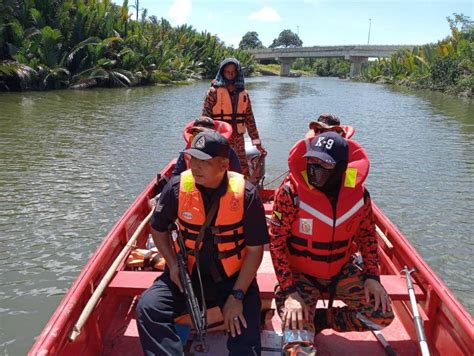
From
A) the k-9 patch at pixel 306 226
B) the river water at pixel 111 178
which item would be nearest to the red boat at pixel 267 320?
the k-9 patch at pixel 306 226

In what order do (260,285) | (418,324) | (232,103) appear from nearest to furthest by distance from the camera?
(418,324)
(260,285)
(232,103)

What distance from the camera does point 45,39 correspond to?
955 inches

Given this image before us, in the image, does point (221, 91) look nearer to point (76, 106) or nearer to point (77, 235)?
point (77, 235)

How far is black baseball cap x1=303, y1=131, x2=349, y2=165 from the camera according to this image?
8.29 feet

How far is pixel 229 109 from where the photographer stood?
5957 millimetres

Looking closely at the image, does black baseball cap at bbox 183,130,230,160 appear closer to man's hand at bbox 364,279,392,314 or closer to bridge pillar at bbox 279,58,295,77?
man's hand at bbox 364,279,392,314

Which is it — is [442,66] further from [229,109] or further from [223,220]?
[223,220]

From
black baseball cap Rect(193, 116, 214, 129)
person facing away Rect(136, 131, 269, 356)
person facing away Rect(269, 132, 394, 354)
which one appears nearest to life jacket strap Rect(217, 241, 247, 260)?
person facing away Rect(136, 131, 269, 356)

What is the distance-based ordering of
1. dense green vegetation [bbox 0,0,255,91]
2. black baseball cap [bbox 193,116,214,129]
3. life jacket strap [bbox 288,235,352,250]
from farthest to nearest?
dense green vegetation [bbox 0,0,255,91] < black baseball cap [bbox 193,116,214,129] < life jacket strap [bbox 288,235,352,250]

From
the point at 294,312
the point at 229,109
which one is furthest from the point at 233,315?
the point at 229,109

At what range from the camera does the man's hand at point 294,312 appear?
254 cm

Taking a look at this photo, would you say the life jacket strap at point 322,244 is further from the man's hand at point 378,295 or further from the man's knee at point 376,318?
the man's knee at point 376,318

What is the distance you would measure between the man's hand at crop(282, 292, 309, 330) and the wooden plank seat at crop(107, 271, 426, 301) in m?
0.42

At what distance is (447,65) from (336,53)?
3520cm
